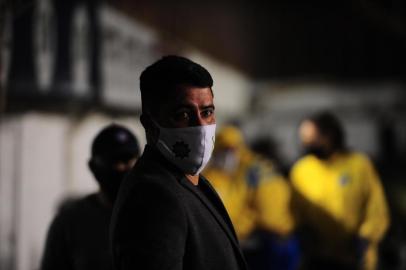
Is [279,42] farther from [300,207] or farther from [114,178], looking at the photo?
[114,178]

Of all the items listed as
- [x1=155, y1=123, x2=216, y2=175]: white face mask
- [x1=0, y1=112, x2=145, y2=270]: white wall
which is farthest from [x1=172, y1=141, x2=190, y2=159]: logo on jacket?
[x1=0, y1=112, x2=145, y2=270]: white wall

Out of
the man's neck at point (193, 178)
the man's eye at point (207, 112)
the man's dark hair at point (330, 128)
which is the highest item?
the man's eye at point (207, 112)

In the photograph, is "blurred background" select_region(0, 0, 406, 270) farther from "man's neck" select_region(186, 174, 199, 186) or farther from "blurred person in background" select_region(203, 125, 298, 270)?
"man's neck" select_region(186, 174, 199, 186)

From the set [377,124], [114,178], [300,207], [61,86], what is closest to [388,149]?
[377,124]

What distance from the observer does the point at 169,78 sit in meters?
1.91

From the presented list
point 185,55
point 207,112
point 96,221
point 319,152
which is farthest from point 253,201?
point 207,112

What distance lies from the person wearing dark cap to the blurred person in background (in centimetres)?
305

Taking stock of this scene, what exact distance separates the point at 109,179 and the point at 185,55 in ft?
16.2

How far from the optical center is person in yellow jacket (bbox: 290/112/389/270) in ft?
15.4

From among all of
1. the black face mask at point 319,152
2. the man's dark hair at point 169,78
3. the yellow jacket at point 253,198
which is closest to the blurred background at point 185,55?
the yellow jacket at point 253,198

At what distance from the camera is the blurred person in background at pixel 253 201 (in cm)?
598

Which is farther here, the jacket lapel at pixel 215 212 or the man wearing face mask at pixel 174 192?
the jacket lapel at pixel 215 212

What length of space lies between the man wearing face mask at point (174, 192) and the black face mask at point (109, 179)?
88 cm

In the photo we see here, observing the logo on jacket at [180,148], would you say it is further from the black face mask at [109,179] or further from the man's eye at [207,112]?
the black face mask at [109,179]
